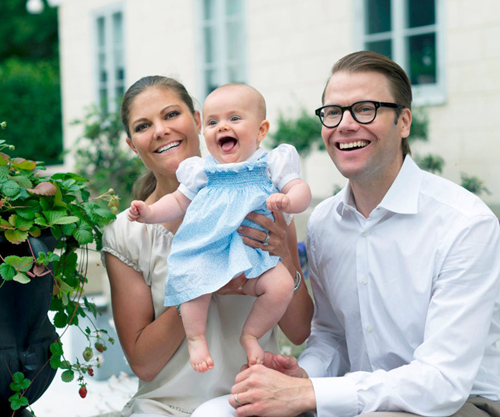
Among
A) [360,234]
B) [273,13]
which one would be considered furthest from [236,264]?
[273,13]

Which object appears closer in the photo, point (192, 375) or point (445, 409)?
point (445, 409)

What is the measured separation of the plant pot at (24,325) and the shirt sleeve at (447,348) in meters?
0.75

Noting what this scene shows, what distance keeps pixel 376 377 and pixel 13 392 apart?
966 mm

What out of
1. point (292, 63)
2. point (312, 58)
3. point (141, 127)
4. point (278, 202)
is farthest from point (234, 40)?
point (278, 202)

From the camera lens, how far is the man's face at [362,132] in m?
1.96

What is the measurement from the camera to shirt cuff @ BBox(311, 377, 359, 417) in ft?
5.97

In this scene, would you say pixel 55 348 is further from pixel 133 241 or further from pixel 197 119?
pixel 197 119

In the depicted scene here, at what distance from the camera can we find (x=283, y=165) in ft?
6.64

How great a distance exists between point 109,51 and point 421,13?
5.48 m

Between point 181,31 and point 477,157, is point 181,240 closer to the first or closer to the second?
point 477,157

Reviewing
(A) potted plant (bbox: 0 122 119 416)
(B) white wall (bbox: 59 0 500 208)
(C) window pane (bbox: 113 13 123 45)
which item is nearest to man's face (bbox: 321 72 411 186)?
(A) potted plant (bbox: 0 122 119 416)

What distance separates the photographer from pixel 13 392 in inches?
70.3

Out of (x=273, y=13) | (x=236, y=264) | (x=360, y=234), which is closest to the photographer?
(x=236, y=264)

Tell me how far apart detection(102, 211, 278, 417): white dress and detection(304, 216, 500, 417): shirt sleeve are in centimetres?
39
